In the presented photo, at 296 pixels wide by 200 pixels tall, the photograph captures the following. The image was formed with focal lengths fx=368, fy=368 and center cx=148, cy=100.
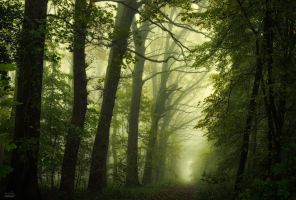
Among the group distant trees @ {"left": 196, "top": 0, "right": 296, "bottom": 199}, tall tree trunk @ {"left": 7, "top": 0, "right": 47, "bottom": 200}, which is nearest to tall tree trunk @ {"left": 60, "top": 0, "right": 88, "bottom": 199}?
tall tree trunk @ {"left": 7, "top": 0, "right": 47, "bottom": 200}

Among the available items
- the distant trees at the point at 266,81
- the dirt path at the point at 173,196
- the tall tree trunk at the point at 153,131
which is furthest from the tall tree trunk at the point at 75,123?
the tall tree trunk at the point at 153,131

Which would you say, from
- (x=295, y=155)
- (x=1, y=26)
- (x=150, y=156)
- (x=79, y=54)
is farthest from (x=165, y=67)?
(x=295, y=155)

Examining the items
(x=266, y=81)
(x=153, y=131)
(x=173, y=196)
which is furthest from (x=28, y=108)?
(x=153, y=131)

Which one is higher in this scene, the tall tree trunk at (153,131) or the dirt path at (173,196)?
the tall tree trunk at (153,131)

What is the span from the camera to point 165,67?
89.1 feet

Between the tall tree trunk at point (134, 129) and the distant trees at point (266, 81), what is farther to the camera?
the tall tree trunk at point (134, 129)

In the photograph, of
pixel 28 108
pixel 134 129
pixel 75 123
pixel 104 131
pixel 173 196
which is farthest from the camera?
pixel 134 129

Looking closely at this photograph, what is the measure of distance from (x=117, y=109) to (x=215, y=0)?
1744 centimetres

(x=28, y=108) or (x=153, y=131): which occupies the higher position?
(x=153, y=131)

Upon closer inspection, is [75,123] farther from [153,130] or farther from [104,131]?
[153,130]

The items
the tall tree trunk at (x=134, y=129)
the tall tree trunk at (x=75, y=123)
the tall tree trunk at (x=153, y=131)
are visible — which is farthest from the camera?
the tall tree trunk at (x=153, y=131)

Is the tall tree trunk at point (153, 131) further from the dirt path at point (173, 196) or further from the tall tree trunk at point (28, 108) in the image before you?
the tall tree trunk at point (28, 108)

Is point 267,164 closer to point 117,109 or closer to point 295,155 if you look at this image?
point 295,155

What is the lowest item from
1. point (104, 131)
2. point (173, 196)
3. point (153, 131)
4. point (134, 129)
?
point (173, 196)
